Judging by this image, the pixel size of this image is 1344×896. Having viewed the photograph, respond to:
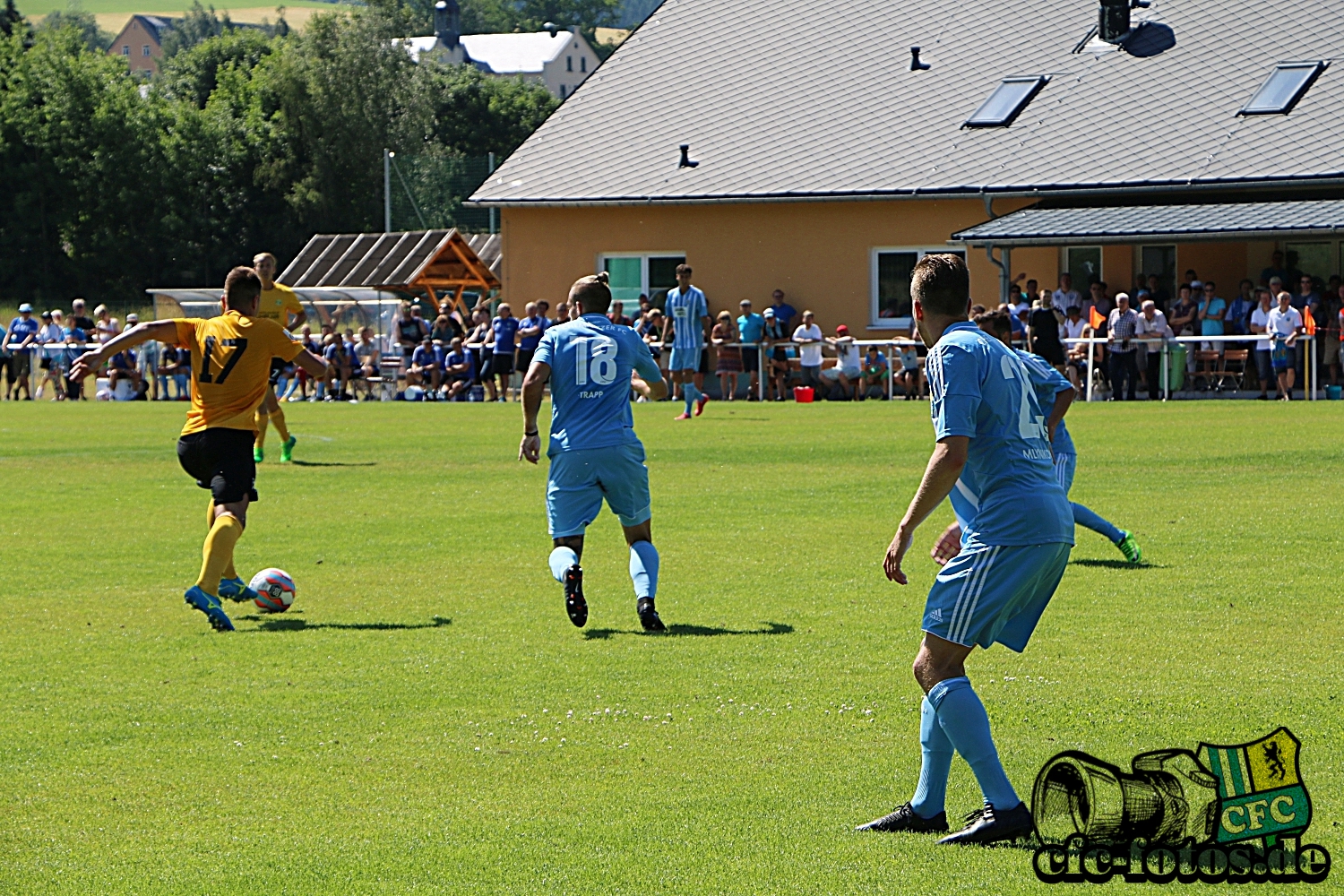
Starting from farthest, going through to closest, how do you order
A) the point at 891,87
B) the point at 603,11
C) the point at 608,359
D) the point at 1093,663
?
the point at 603,11
the point at 891,87
the point at 608,359
the point at 1093,663

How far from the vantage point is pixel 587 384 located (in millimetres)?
10383

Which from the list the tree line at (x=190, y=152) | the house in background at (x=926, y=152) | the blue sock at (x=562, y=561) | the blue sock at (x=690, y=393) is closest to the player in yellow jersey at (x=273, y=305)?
the blue sock at (x=562, y=561)

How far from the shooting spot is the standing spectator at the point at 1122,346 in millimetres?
30500

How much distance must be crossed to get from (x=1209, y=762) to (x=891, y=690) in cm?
226

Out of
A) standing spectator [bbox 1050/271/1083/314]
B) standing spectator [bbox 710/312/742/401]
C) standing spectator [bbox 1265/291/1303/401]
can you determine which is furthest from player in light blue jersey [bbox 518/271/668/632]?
standing spectator [bbox 710/312/742/401]

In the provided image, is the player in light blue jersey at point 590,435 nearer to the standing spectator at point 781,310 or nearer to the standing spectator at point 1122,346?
the standing spectator at point 1122,346

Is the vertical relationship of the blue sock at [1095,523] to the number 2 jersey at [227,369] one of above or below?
below

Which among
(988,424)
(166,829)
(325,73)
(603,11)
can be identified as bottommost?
(166,829)

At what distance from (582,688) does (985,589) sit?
3.25 metres

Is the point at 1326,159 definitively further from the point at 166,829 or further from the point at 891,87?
the point at 166,829

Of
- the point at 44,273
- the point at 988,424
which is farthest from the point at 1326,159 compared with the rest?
the point at 44,273

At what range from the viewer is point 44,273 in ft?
245

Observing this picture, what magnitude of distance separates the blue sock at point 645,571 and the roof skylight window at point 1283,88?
2835 centimetres

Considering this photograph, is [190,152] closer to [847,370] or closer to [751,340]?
[751,340]
